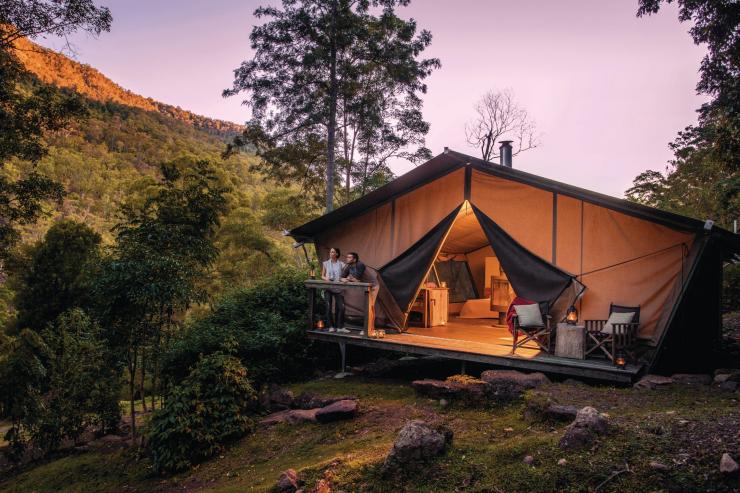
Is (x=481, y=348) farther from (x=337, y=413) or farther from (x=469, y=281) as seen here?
(x=469, y=281)

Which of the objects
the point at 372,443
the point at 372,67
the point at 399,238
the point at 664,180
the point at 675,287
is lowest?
the point at 372,443

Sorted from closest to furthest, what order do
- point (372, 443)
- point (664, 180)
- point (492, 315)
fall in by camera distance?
point (372, 443)
point (492, 315)
point (664, 180)

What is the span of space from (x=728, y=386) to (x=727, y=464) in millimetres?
3062

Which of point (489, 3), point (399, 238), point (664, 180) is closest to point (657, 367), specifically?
point (399, 238)

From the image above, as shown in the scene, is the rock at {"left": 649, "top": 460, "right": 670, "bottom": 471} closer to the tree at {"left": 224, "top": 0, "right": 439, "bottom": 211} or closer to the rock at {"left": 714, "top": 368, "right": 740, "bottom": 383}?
the rock at {"left": 714, "top": 368, "right": 740, "bottom": 383}

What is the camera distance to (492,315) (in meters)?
10.7

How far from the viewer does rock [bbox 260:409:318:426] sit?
5.41 metres

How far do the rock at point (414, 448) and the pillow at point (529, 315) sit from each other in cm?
301

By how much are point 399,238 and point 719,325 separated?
5.52 m

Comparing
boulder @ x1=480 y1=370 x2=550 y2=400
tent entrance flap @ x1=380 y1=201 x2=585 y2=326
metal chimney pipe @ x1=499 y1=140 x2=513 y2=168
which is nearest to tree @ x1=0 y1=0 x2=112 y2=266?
tent entrance flap @ x1=380 y1=201 x2=585 y2=326

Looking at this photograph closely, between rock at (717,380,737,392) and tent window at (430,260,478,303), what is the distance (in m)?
5.78

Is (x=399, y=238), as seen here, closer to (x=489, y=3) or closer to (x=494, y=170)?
(x=494, y=170)

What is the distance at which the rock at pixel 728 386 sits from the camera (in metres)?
4.86

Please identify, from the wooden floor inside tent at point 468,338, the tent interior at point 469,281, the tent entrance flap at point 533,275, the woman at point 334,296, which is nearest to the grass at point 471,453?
the wooden floor inside tent at point 468,338
